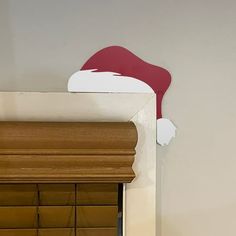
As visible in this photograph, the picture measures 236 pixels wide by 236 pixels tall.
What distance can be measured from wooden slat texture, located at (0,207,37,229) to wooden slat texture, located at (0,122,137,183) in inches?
3.3

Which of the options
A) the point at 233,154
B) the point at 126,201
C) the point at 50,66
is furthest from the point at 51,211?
the point at 233,154

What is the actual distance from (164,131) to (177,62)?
15 cm

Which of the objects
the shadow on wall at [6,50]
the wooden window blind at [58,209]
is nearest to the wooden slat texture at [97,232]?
the wooden window blind at [58,209]

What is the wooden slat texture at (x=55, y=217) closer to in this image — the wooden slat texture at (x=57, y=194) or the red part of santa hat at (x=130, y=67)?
the wooden slat texture at (x=57, y=194)

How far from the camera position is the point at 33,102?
1151 mm

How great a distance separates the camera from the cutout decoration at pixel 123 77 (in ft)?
3.86

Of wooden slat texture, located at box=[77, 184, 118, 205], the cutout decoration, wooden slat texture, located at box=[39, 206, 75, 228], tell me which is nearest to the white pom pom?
the cutout decoration

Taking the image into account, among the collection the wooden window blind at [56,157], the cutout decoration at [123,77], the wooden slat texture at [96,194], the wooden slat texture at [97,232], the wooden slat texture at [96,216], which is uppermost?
the cutout decoration at [123,77]

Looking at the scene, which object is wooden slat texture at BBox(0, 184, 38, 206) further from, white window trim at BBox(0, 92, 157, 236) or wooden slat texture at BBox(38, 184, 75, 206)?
white window trim at BBox(0, 92, 157, 236)

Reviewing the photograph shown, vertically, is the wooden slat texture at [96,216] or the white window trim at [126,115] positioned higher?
the white window trim at [126,115]

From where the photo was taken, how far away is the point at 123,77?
46.7 inches

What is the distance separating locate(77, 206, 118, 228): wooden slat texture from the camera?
118cm

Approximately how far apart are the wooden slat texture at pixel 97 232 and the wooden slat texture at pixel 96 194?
54 millimetres

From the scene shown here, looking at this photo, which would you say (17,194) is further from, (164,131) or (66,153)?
(164,131)
